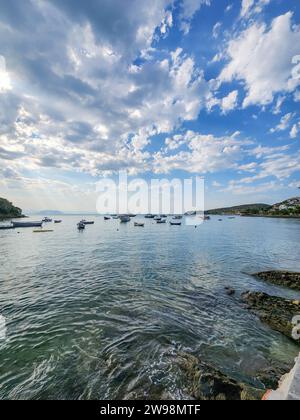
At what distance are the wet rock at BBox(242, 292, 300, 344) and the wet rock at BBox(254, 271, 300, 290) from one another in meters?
4.33

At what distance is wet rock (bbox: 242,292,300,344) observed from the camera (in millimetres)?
10159

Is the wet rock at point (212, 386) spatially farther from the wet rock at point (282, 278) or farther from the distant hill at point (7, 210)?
the distant hill at point (7, 210)

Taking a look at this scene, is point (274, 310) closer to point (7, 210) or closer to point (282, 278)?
point (282, 278)

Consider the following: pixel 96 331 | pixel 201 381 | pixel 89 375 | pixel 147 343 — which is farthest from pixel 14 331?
pixel 201 381

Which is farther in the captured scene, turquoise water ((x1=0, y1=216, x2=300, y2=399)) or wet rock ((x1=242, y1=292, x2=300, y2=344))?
wet rock ((x1=242, y1=292, x2=300, y2=344))

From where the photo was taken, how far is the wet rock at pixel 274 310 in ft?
33.3

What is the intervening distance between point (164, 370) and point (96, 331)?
4191 millimetres

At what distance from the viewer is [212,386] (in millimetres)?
6047

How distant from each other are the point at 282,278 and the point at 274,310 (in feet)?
25.9

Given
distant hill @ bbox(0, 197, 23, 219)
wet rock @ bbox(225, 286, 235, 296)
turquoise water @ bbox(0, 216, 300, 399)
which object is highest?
distant hill @ bbox(0, 197, 23, 219)

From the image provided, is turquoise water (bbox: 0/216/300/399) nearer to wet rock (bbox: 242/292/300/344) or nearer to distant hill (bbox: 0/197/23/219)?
wet rock (bbox: 242/292/300/344)

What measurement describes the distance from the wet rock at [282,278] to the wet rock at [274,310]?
4331 mm

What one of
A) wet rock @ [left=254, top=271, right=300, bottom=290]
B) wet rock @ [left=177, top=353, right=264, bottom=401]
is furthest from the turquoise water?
wet rock @ [left=254, top=271, right=300, bottom=290]

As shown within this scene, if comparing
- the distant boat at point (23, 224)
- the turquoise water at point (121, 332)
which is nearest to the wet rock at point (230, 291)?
the turquoise water at point (121, 332)
